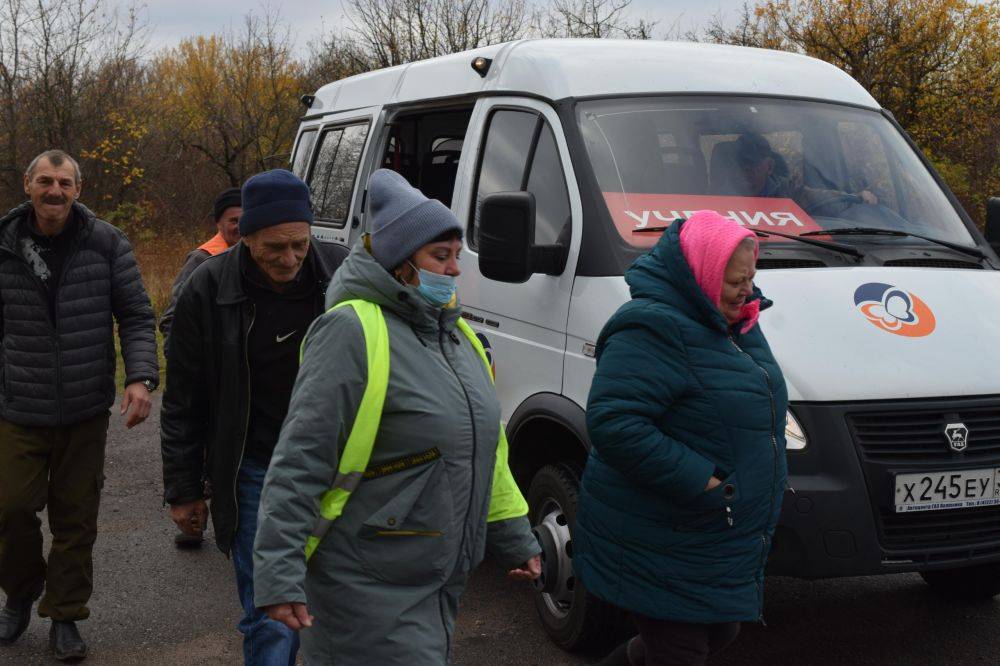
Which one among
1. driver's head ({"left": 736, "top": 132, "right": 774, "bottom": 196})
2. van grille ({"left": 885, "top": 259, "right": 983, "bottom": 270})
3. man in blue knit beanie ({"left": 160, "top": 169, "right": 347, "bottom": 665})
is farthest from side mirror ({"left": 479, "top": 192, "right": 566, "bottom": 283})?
van grille ({"left": 885, "top": 259, "right": 983, "bottom": 270})

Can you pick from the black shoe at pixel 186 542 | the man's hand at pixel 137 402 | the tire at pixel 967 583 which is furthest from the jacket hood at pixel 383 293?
the black shoe at pixel 186 542

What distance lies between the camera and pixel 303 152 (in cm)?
805

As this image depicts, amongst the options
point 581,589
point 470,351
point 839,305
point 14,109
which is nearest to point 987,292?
point 839,305

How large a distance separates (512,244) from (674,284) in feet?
4.01

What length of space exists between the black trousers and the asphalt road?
123 centimetres

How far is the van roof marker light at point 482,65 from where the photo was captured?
17.1 ft

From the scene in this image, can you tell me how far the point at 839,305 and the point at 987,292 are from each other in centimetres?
73

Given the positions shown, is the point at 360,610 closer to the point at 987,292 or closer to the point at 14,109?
the point at 987,292

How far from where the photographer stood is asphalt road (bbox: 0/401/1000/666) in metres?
4.44

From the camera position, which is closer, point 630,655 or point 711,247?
point 711,247

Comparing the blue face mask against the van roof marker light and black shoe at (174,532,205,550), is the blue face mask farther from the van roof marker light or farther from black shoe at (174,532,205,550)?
black shoe at (174,532,205,550)

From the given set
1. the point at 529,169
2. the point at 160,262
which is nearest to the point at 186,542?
the point at 529,169

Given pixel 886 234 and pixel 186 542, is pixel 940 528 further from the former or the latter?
pixel 186 542

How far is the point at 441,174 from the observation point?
597 centimetres
